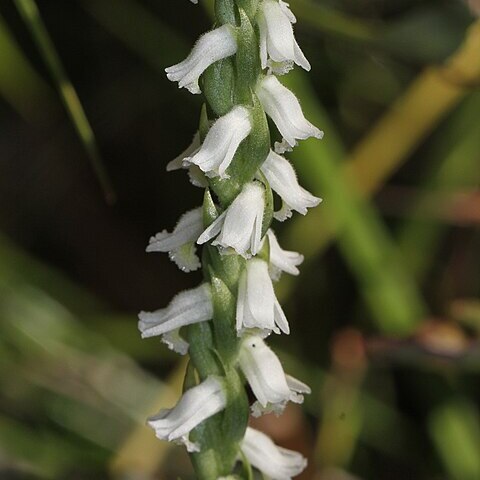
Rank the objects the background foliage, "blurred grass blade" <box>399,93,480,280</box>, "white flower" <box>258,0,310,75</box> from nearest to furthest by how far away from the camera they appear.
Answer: "white flower" <box>258,0,310,75</box> < the background foliage < "blurred grass blade" <box>399,93,480,280</box>

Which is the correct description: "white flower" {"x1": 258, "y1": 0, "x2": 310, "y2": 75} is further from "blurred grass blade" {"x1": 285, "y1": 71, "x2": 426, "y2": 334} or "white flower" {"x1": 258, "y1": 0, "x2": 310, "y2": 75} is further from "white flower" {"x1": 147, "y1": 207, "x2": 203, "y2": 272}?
"blurred grass blade" {"x1": 285, "y1": 71, "x2": 426, "y2": 334}

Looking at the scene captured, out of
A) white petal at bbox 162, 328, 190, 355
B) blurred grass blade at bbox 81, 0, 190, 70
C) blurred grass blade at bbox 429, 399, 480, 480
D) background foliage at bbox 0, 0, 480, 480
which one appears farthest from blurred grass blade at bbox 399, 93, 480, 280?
white petal at bbox 162, 328, 190, 355

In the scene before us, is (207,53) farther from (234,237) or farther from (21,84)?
(21,84)

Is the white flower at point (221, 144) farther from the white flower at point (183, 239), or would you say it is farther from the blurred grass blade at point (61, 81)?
the blurred grass blade at point (61, 81)

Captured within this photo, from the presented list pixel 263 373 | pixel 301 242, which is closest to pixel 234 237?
pixel 263 373

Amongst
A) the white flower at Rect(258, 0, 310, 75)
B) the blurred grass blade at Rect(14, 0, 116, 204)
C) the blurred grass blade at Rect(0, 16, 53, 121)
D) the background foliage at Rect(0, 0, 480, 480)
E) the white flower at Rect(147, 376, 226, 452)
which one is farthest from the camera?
the blurred grass blade at Rect(0, 16, 53, 121)

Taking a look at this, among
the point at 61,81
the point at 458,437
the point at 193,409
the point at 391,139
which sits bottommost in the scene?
the point at 193,409
